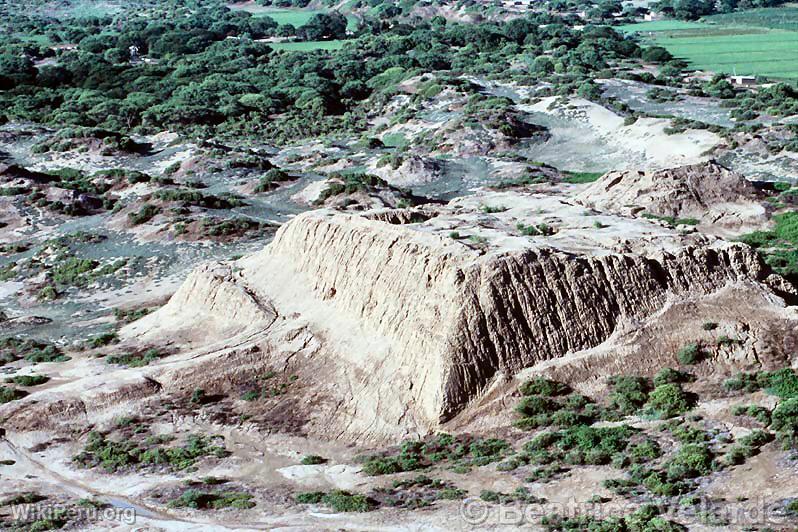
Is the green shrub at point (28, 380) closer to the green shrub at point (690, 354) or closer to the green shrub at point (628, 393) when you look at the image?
the green shrub at point (628, 393)

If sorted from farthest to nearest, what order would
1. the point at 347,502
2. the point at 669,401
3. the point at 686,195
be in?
the point at 686,195 < the point at 669,401 < the point at 347,502

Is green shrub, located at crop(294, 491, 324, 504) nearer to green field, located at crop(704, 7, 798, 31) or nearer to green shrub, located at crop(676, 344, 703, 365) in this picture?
green shrub, located at crop(676, 344, 703, 365)

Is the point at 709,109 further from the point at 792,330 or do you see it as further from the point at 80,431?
the point at 80,431

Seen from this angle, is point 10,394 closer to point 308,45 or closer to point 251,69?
point 251,69

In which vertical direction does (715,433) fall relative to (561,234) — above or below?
below

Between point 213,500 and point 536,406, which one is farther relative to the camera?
point 536,406

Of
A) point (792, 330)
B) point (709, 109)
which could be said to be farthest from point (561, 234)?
point (709, 109)

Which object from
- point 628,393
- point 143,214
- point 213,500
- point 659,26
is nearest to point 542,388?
point 628,393
